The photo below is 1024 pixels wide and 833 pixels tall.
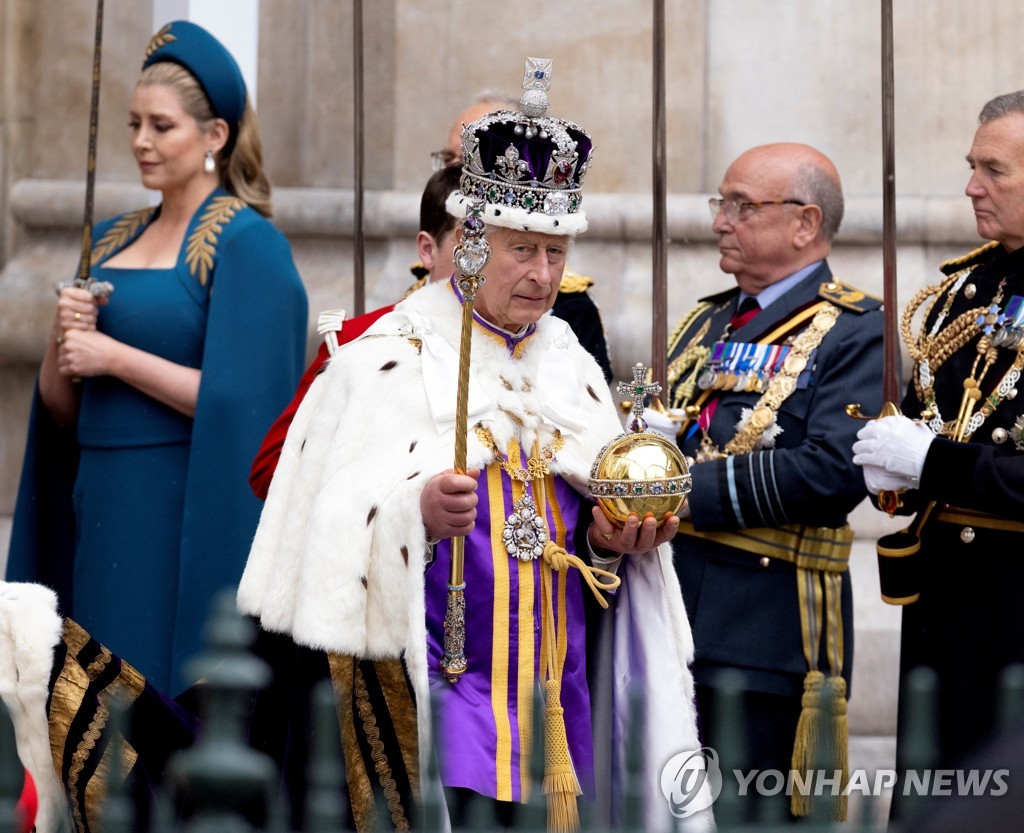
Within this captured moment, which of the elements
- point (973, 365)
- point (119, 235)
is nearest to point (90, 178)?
point (119, 235)

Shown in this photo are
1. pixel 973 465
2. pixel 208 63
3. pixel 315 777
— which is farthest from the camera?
pixel 208 63

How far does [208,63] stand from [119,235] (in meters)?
0.51

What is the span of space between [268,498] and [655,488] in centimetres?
80

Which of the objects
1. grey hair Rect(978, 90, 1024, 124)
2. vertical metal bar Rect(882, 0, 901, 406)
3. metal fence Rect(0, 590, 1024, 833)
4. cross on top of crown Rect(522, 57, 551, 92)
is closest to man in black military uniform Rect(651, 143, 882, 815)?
vertical metal bar Rect(882, 0, 901, 406)

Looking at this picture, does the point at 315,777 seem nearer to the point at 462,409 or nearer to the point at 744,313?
the point at 462,409

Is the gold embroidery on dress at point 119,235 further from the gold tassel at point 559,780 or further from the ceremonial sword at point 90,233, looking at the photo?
the gold tassel at point 559,780

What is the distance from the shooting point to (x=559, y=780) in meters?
3.51

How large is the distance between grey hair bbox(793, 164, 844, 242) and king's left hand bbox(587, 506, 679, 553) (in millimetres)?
1469

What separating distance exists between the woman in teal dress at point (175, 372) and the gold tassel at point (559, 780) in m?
1.48

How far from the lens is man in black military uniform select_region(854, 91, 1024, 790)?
161 inches

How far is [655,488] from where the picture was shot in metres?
3.51

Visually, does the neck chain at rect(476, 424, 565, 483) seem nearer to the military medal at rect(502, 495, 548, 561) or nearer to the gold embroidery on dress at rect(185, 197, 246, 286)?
the military medal at rect(502, 495, 548, 561)

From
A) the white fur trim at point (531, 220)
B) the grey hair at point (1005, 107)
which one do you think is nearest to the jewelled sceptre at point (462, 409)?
the white fur trim at point (531, 220)

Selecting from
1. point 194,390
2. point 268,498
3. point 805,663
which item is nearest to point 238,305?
point 194,390
